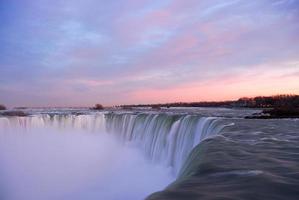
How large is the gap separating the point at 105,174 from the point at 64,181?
236 centimetres

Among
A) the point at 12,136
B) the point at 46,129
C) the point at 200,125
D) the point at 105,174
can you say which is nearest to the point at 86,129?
the point at 46,129

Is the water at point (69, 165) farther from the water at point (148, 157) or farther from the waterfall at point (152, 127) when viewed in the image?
the waterfall at point (152, 127)

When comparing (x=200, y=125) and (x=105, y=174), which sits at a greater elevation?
(x=200, y=125)

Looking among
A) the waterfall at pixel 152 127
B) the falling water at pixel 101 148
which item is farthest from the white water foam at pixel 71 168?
the waterfall at pixel 152 127

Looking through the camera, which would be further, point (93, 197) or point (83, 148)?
point (83, 148)

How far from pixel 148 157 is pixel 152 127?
2610mm

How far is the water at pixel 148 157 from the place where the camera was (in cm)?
516

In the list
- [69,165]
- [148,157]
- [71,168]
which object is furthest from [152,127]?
[69,165]

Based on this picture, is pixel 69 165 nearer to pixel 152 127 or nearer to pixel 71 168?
pixel 71 168

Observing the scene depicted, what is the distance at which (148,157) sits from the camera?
75.1 feet

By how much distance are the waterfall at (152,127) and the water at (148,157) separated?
0.07 metres

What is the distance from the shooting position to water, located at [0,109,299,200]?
5.16 meters

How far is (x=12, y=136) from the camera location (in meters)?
32.3

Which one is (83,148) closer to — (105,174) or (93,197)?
(105,174)
